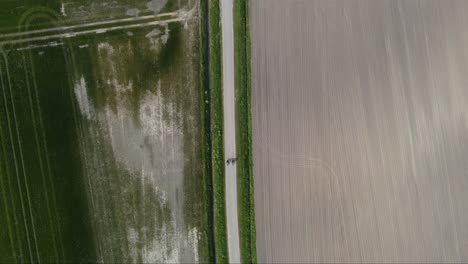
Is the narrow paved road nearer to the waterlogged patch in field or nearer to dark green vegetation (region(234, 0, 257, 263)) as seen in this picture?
dark green vegetation (region(234, 0, 257, 263))

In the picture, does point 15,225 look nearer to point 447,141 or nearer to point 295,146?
point 295,146

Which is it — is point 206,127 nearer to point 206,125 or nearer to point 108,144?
point 206,125

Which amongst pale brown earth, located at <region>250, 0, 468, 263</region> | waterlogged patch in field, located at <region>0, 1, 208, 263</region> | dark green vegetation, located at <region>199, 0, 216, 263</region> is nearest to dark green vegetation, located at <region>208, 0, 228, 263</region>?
dark green vegetation, located at <region>199, 0, 216, 263</region>

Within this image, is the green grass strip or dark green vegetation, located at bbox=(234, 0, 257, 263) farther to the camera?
the green grass strip

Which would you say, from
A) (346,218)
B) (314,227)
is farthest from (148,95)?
(346,218)
